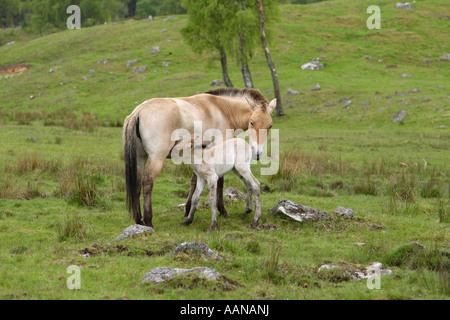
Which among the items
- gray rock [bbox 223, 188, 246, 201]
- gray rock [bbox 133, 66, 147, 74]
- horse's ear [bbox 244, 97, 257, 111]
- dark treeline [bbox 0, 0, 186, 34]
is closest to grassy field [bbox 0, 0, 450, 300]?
gray rock [bbox 223, 188, 246, 201]

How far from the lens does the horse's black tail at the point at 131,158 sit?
8664 millimetres

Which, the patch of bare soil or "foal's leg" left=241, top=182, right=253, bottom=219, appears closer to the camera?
"foal's leg" left=241, top=182, right=253, bottom=219

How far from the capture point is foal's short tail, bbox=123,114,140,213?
28.4 feet

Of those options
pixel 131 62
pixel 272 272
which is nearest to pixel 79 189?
pixel 272 272

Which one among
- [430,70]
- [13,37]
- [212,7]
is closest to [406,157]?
[212,7]

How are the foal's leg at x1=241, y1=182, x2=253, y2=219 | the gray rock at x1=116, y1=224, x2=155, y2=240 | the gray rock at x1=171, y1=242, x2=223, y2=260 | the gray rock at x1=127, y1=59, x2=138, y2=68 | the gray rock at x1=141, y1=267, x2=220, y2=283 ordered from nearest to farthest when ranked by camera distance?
1. the gray rock at x1=141, y1=267, x2=220, y2=283
2. the gray rock at x1=171, y1=242, x2=223, y2=260
3. the gray rock at x1=116, y1=224, x2=155, y2=240
4. the foal's leg at x1=241, y1=182, x2=253, y2=219
5. the gray rock at x1=127, y1=59, x2=138, y2=68

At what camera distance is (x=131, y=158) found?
342 inches

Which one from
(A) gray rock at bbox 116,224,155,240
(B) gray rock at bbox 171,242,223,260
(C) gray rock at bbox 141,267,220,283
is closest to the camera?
(C) gray rock at bbox 141,267,220,283

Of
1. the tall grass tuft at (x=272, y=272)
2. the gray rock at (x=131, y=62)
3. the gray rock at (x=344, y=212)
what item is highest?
the tall grass tuft at (x=272, y=272)

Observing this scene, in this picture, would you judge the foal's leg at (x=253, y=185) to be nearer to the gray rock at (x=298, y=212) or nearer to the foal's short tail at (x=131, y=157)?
the gray rock at (x=298, y=212)

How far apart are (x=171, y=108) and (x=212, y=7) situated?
2228 cm

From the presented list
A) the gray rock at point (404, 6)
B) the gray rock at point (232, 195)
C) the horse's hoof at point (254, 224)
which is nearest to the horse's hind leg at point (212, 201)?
the horse's hoof at point (254, 224)

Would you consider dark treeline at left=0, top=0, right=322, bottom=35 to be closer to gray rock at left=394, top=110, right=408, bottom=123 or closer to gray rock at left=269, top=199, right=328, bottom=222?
gray rock at left=394, top=110, right=408, bottom=123
